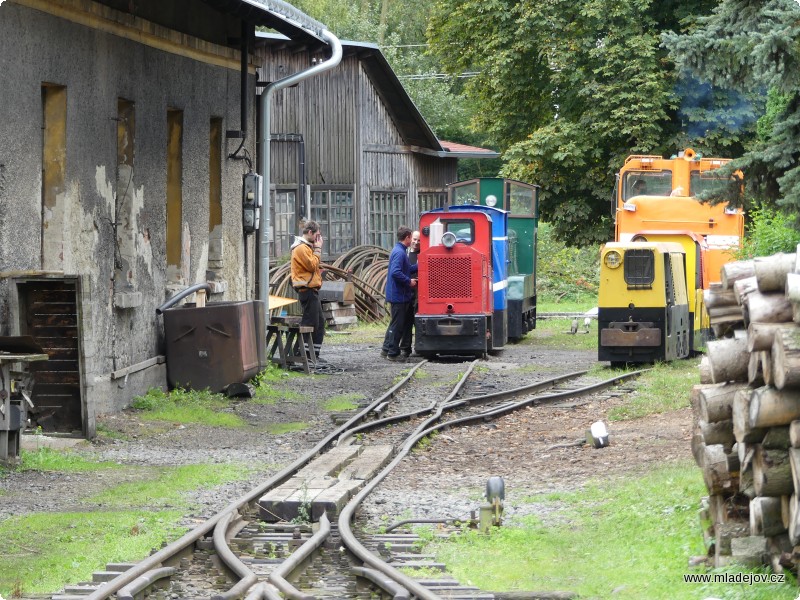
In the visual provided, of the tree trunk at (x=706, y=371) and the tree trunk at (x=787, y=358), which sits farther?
the tree trunk at (x=706, y=371)

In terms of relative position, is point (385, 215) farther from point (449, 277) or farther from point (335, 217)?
point (449, 277)

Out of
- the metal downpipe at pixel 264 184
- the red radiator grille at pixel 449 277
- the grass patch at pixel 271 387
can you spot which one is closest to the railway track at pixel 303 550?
the grass patch at pixel 271 387

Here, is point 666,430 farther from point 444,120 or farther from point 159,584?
point 444,120

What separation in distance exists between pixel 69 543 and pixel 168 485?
2.13 metres

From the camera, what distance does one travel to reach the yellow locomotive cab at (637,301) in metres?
18.1

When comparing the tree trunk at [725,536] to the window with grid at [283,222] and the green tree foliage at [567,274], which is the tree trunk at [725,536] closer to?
the window with grid at [283,222]

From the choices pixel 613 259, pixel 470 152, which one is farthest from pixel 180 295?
pixel 470 152

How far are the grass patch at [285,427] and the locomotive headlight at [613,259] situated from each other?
6015mm

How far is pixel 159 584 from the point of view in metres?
6.95

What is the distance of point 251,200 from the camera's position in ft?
62.0

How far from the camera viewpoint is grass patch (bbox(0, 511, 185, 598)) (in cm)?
714

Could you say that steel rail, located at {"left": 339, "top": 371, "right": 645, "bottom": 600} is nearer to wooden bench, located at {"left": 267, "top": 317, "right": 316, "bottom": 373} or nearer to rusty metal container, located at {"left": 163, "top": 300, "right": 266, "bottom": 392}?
rusty metal container, located at {"left": 163, "top": 300, "right": 266, "bottom": 392}

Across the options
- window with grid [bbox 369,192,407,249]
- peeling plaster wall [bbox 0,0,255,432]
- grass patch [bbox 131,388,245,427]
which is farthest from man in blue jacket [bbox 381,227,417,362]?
window with grid [bbox 369,192,407,249]

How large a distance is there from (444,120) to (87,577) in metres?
47.9
